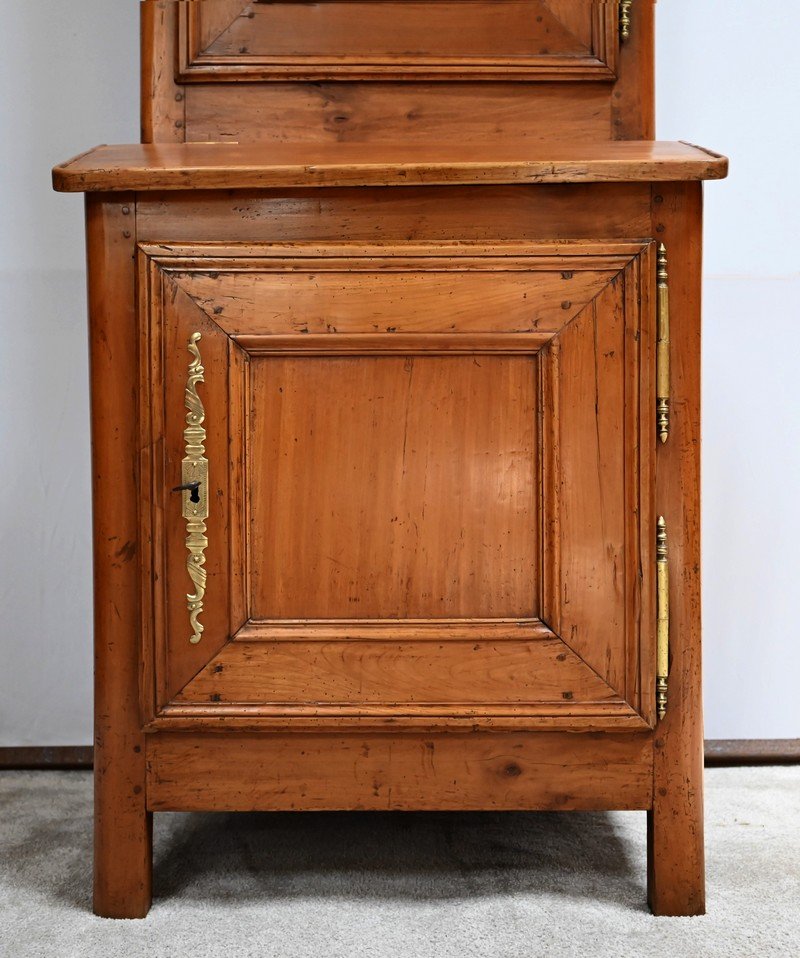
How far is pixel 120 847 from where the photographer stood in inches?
45.4

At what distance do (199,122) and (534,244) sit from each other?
63 centimetres

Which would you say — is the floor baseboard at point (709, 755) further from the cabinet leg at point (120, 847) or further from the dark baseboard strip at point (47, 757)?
the cabinet leg at point (120, 847)

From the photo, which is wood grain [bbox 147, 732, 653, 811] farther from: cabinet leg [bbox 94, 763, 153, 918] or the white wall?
the white wall

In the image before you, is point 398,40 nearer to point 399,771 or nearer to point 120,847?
point 399,771

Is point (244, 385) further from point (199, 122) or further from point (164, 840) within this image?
point (164, 840)

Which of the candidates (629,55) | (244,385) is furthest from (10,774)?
(629,55)

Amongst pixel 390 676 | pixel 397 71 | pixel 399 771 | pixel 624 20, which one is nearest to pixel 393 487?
pixel 390 676

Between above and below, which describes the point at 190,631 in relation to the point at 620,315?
below

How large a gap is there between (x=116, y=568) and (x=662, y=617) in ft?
2.11

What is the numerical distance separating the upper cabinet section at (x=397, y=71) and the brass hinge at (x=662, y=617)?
2.20 ft

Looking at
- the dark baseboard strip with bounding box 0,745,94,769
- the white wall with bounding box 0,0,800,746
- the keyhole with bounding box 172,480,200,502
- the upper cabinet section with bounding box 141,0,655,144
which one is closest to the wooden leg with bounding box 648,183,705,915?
the upper cabinet section with bounding box 141,0,655,144

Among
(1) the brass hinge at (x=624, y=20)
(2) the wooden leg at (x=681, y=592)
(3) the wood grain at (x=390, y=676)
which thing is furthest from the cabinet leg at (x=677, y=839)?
(1) the brass hinge at (x=624, y=20)

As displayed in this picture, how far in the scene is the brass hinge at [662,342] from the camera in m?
1.12

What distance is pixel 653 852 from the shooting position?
1.16 metres
